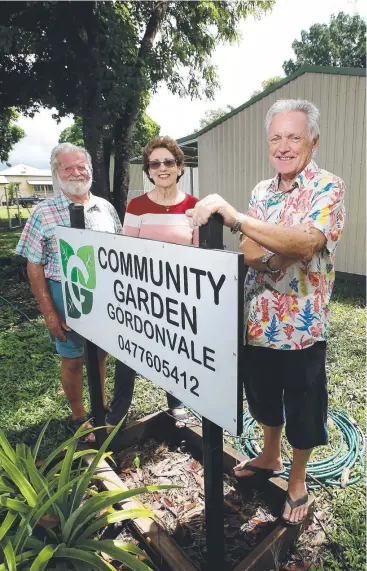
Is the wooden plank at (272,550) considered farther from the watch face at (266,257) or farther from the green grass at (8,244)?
the green grass at (8,244)

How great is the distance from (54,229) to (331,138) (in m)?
6.05

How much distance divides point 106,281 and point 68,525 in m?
1.00

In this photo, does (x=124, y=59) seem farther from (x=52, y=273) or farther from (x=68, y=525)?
(x=68, y=525)

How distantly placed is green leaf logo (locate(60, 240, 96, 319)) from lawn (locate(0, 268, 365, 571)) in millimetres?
1199

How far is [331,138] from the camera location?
268 inches

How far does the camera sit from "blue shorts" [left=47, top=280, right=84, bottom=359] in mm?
2449

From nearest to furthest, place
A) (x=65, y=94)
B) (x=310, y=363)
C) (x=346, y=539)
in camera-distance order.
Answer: (x=310, y=363), (x=346, y=539), (x=65, y=94)

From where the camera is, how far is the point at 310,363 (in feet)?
5.46

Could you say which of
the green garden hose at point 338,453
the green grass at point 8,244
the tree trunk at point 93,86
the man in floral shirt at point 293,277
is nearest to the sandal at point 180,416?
the green garden hose at point 338,453

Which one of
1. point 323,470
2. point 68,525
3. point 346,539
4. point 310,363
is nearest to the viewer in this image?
point 68,525

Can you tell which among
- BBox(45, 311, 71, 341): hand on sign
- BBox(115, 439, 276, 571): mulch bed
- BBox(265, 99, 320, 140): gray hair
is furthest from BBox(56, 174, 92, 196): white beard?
BBox(115, 439, 276, 571): mulch bed

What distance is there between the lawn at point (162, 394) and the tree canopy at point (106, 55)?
504 cm

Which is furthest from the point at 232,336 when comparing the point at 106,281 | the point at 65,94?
the point at 65,94

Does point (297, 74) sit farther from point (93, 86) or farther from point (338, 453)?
point (338, 453)
